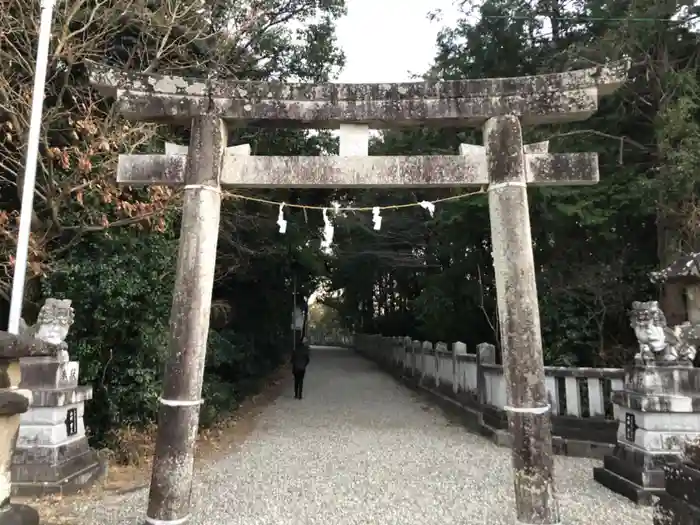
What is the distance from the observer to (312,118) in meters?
5.27

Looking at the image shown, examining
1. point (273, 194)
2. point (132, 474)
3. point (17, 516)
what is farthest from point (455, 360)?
point (17, 516)

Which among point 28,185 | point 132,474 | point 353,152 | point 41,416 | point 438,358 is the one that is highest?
point 353,152

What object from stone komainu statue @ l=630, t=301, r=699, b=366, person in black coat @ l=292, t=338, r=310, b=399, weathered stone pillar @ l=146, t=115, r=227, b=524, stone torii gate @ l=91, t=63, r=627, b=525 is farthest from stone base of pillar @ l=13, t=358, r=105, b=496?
person in black coat @ l=292, t=338, r=310, b=399

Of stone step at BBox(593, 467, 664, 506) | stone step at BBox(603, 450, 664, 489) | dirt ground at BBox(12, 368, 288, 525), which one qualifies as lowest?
dirt ground at BBox(12, 368, 288, 525)

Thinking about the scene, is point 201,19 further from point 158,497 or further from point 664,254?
point 664,254

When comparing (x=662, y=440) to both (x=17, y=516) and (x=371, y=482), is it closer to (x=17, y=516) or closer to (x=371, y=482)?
(x=371, y=482)

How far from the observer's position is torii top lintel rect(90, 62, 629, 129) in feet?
17.0

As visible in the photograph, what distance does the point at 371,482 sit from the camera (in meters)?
7.00

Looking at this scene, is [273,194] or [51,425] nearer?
[51,425]

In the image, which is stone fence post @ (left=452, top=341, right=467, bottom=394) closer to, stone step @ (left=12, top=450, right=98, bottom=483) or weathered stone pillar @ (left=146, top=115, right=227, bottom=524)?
stone step @ (left=12, top=450, right=98, bottom=483)

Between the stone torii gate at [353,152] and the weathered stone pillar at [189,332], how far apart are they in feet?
0.04

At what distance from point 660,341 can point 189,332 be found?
5.13m

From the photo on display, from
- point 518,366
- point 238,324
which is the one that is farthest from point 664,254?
point 238,324

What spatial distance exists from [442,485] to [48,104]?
8329mm
